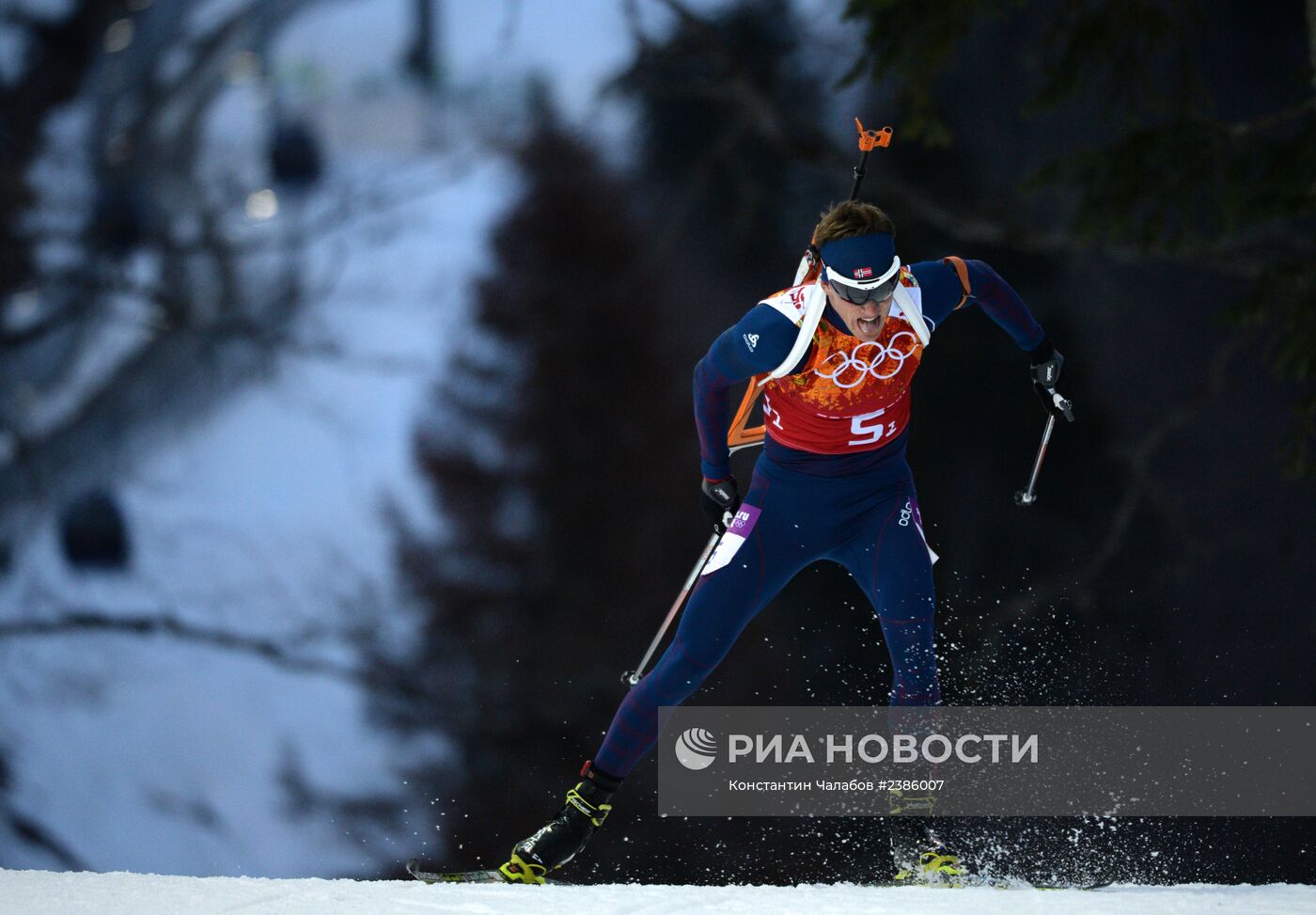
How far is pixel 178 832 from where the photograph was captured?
569 centimetres

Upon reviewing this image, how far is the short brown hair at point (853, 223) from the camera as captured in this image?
104 inches

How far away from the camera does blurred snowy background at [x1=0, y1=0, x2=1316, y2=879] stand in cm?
494

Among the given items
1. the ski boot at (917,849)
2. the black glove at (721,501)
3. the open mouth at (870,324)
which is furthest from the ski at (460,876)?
the open mouth at (870,324)

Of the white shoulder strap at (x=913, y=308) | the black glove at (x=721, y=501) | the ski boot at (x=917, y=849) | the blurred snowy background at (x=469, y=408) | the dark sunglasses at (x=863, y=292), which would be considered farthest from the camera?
the blurred snowy background at (x=469, y=408)

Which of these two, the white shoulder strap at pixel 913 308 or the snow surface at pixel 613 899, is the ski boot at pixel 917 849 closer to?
the snow surface at pixel 613 899

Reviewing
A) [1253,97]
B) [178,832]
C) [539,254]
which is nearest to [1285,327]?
[1253,97]

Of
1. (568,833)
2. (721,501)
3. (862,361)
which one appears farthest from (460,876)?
(862,361)

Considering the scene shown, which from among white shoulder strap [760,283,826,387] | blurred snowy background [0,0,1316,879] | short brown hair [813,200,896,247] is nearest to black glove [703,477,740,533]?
white shoulder strap [760,283,826,387]

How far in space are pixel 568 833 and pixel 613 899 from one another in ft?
0.59

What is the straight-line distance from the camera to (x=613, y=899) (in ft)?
9.36

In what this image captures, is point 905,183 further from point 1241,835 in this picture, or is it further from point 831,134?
point 1241,835

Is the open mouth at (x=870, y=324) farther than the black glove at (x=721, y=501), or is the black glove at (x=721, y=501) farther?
the black glove at (x=721, y=501)

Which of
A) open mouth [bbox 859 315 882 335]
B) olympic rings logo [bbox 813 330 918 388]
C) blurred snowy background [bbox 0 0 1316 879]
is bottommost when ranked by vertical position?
blurred snowy background [bbox 0 0 1316 879]

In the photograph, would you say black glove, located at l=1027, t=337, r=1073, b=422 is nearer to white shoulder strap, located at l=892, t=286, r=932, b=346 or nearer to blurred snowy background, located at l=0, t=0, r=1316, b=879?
white shoulder strap, located at l=892, t=286, r=932, b=346
